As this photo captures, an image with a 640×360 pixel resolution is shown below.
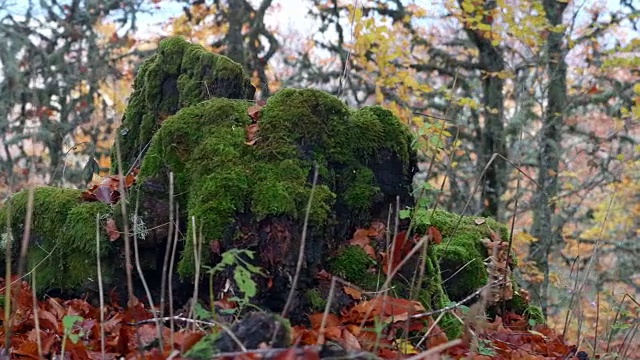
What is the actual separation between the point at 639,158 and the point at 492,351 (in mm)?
7855

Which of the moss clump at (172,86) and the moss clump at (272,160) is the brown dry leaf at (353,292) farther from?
the moss clump at (172,86)

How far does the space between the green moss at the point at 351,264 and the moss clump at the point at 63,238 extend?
134cm

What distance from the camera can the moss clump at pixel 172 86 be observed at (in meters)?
3.83

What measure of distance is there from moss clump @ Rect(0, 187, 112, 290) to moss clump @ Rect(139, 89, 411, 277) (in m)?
0.48

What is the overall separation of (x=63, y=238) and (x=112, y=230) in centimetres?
45

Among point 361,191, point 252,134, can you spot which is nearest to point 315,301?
point 361,191

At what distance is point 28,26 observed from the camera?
10.5 metres

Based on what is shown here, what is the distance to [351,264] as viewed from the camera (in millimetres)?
3045

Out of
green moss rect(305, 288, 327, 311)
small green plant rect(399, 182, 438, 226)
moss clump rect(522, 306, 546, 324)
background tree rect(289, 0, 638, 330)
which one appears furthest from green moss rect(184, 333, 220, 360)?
background tree rect(289, 0, 638, 330)

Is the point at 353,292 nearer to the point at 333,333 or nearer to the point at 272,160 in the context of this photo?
the point at 333,333

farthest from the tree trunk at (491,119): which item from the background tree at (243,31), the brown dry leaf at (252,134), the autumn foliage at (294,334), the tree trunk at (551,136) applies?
the brown dry leaf at (252,134)

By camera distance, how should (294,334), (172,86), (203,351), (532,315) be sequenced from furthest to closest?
(532,315) < (172,86) < (294,334) < (203,351)

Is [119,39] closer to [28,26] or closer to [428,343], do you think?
[28,26]

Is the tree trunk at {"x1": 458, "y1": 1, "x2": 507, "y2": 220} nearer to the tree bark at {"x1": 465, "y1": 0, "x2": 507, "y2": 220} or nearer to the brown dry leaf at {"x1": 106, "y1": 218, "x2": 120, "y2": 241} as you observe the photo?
the tree bark at {"x1": 465, "y1": 0, "x2": 507, "y2": 220}
